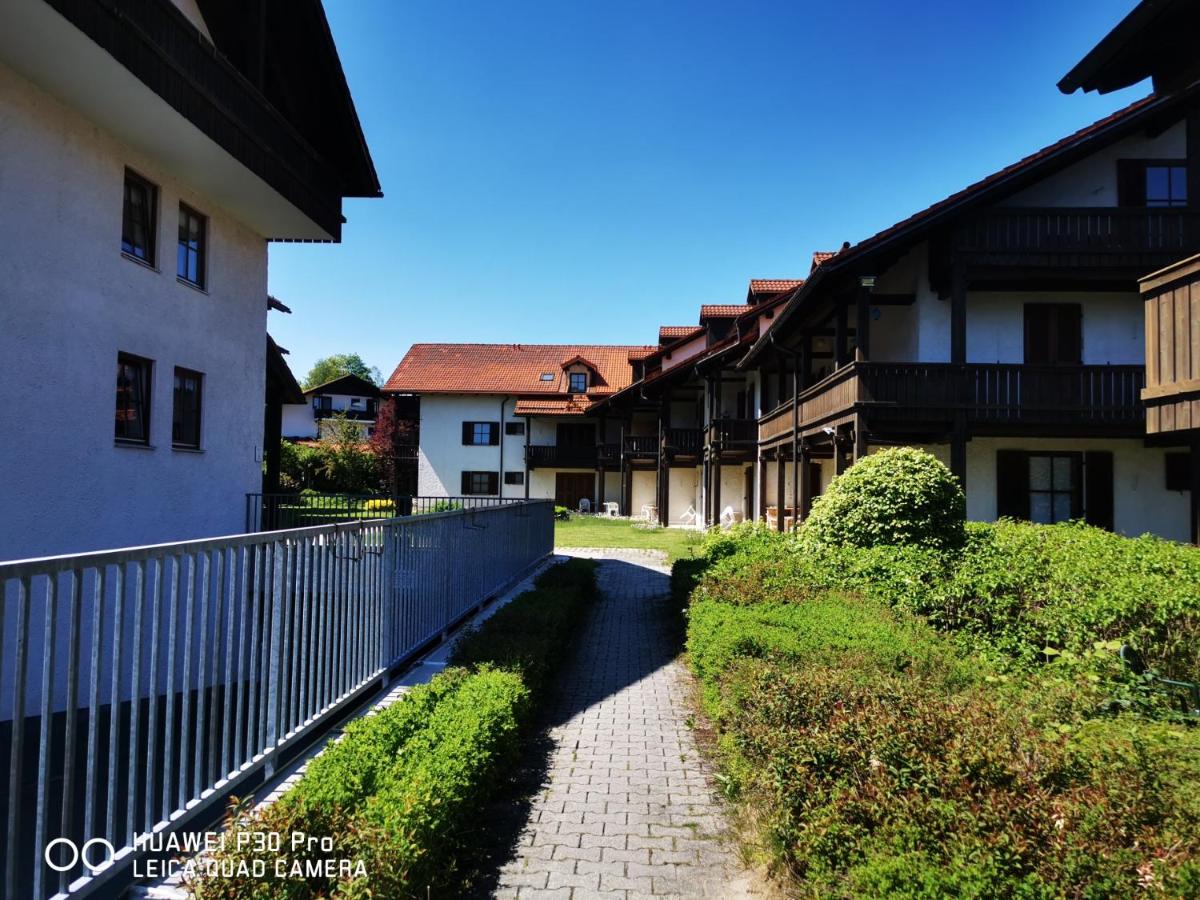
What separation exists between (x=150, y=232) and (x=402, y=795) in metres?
9.16

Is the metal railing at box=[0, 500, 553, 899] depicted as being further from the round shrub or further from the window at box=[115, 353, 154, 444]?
the round shrub

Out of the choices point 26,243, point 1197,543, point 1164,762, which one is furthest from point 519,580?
point 1197,543

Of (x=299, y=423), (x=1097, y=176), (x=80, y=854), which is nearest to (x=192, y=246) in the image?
(x=80, y=854)

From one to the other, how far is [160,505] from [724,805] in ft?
27.9

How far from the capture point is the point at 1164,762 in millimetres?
3340

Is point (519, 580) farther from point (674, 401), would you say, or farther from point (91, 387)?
point (674, 401)

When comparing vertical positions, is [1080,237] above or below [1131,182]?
below

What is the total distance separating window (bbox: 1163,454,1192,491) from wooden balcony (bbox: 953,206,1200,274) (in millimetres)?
4053

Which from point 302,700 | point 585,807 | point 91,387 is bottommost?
point 585,807

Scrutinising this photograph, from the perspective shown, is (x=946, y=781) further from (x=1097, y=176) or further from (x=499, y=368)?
(x=499, y=368)

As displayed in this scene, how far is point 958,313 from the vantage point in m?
14.4

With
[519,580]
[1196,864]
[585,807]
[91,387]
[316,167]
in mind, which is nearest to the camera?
[1196,864]

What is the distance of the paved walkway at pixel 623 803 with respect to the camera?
349 centimetres

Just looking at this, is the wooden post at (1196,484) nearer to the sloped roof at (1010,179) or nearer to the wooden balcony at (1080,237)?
the wooden balcony at (1080,237)
